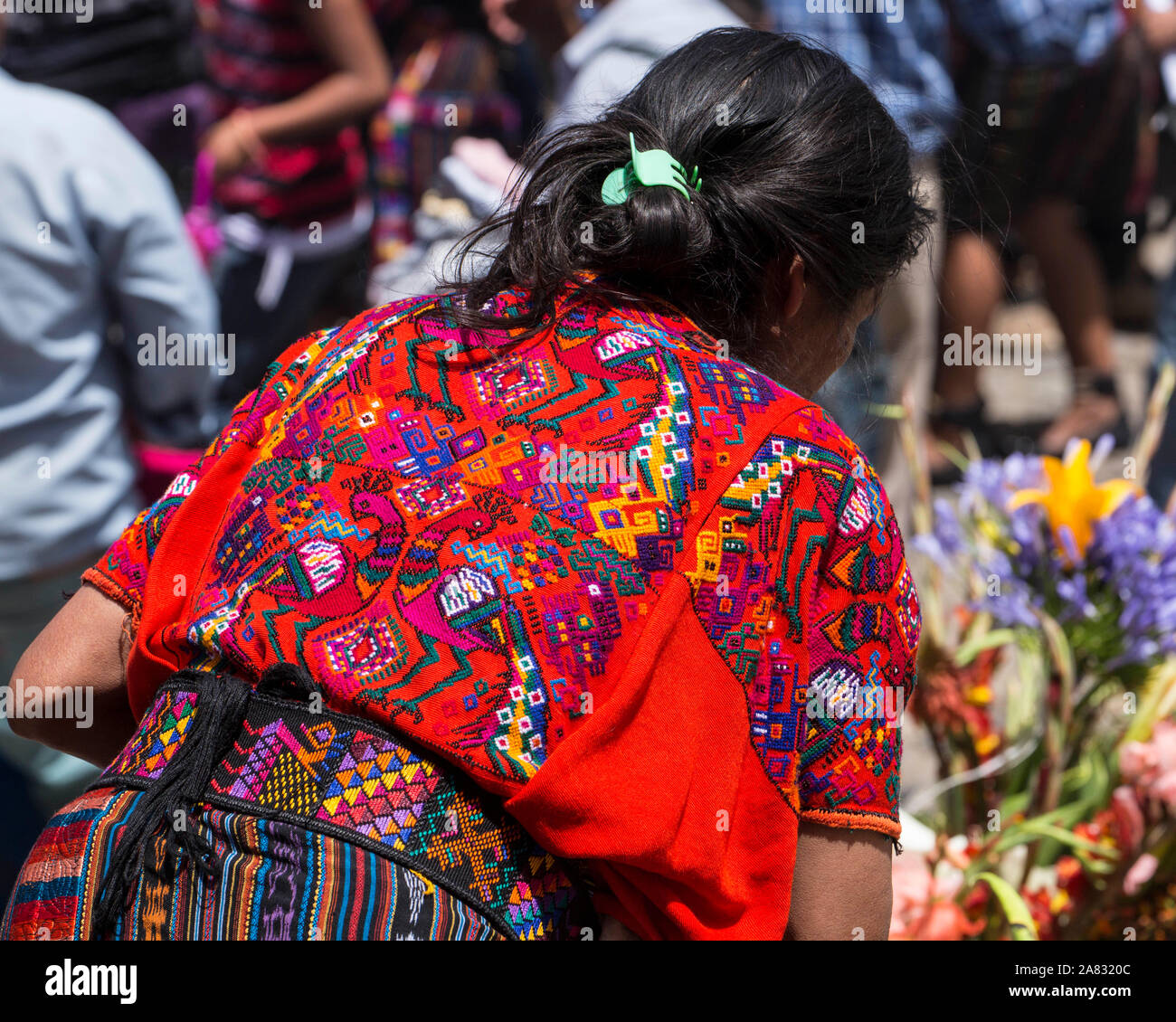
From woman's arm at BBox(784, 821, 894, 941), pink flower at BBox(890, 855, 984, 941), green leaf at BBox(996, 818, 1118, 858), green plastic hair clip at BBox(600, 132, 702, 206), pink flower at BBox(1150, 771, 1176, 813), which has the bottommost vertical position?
pink flower at BBox(890, 855, 984, 941)

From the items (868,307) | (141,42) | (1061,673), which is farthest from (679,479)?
(141,42)

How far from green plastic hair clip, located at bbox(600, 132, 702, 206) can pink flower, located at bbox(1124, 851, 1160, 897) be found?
890 millimetres

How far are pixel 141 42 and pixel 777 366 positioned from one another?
101 inches

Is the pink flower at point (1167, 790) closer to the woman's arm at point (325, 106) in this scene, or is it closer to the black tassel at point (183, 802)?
the black tassel at point (183, 802)

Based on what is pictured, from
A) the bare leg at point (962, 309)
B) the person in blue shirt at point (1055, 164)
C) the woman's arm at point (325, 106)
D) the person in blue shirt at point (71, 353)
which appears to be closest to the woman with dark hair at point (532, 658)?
the person in blue shirt at point (71, 353)

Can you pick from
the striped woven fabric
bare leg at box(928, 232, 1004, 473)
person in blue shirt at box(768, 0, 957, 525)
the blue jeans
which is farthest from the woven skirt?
bare leg at box(928, 232, 1004, 473)

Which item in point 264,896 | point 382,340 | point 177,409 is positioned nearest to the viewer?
point 264,896

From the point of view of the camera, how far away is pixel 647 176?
1.15 meters

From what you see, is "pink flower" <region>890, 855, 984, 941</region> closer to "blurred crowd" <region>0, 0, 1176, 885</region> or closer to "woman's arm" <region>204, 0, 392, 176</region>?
"blurred crowd" <region>0, 0, 1176, 885</region>

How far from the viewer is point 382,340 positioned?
1.14 metres

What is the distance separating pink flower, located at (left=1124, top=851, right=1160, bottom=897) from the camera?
1434 millimetres

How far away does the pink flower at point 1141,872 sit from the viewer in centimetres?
143

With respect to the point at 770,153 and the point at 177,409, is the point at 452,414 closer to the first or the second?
the point at 770,153

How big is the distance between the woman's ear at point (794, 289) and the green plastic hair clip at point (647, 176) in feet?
0.37
